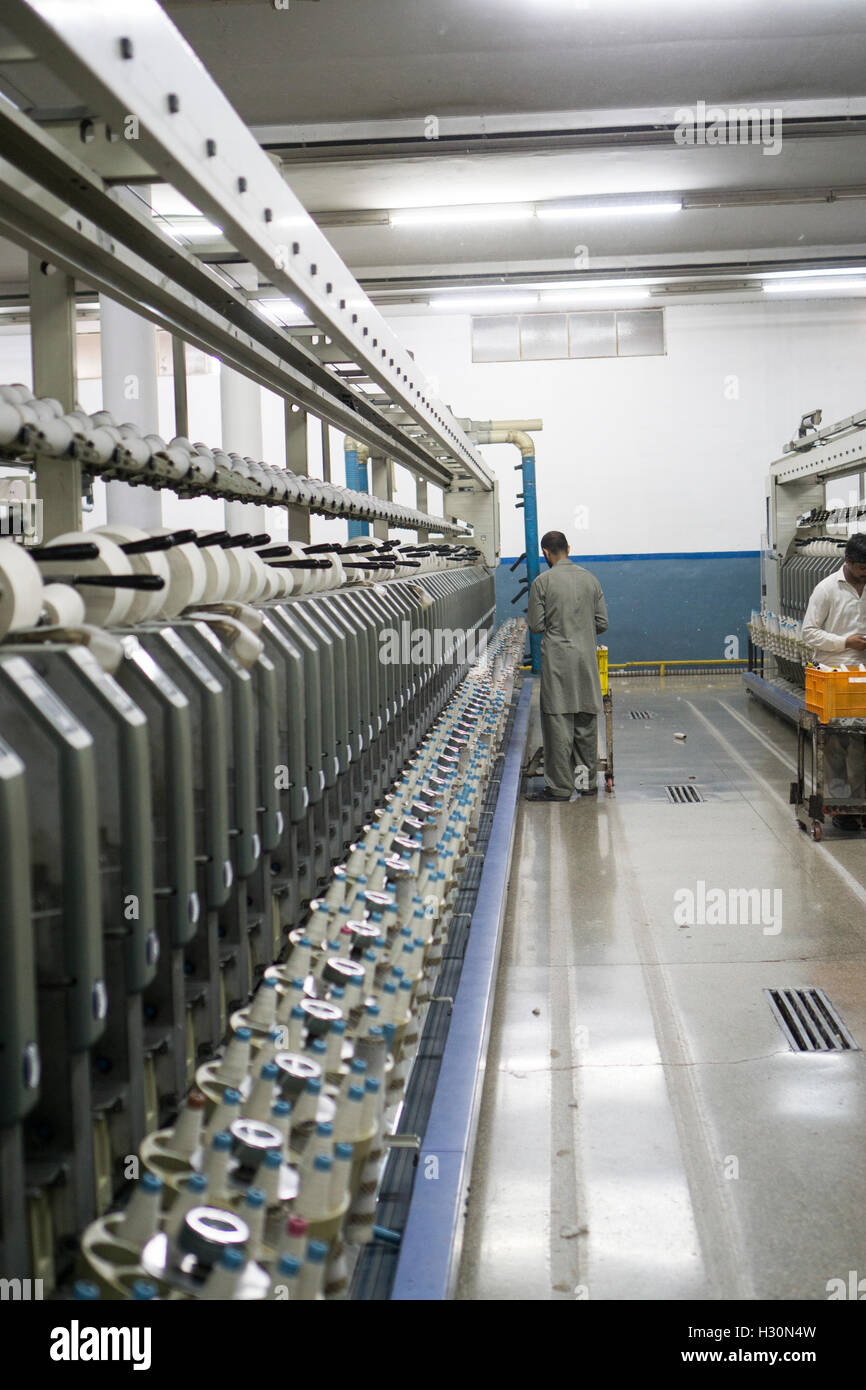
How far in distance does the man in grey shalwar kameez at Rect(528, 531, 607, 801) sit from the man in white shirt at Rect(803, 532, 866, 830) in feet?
4.34

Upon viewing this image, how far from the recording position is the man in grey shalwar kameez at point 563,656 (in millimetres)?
7625

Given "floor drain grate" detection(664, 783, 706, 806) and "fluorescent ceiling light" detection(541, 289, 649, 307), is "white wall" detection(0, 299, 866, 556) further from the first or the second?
"floor drain grate" detection(664, 783, 706, 806)

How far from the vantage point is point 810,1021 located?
13.3 ft

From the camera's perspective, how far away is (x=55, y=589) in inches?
71.6

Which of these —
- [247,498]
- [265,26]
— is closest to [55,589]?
[247,498]

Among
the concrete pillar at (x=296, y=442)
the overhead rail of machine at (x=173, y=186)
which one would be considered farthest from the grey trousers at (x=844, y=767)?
the overhead rail of machine at (x=173, y=186)

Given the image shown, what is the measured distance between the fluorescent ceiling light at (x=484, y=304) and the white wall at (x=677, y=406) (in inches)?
9.6

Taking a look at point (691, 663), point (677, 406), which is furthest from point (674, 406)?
point (691, 663)

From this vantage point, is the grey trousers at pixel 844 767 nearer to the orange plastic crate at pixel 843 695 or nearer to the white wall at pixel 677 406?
the orange plastic crate at pixel 843 695

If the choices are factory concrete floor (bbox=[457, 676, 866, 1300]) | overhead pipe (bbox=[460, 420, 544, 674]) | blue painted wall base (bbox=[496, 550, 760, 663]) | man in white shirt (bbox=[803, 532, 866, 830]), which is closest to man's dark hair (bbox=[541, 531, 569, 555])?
man in white shirt (bbox=[803, 532, 866, 830])

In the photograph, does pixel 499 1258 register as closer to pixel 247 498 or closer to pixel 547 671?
pixel 247 498

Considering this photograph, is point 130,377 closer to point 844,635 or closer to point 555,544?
point 555,544

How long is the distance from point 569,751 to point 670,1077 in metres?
4.10

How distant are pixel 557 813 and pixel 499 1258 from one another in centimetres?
466
